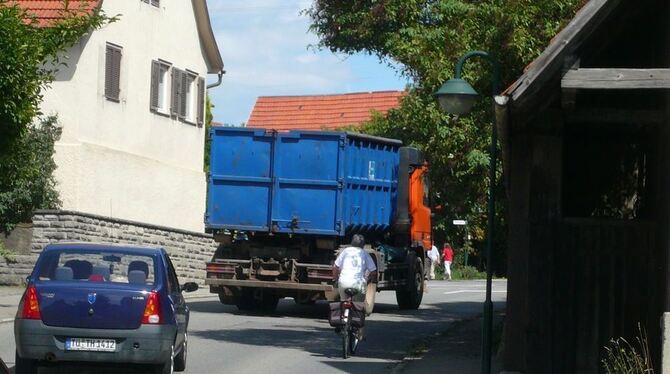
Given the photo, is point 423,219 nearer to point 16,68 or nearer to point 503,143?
point 16,68

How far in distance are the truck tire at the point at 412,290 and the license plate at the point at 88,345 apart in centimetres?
1495

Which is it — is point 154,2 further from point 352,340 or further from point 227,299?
point 352,340

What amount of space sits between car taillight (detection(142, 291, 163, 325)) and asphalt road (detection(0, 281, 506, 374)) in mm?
1498

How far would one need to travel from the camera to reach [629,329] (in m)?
12.8

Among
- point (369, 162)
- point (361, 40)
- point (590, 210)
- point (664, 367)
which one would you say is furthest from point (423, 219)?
point (664, 367)

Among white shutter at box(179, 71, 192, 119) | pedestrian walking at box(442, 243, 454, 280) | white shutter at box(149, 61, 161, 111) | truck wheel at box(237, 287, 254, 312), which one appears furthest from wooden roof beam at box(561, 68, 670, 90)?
pedestrian walking at box(442, 243, 454, 280)

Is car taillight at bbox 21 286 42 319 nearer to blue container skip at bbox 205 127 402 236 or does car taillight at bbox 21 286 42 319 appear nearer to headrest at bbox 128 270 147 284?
headrest at bbox 128 270 147 284

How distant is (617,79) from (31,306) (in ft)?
20.5

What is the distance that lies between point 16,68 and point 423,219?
44.2ft

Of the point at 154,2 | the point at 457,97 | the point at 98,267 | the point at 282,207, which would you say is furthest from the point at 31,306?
the point at 154,2

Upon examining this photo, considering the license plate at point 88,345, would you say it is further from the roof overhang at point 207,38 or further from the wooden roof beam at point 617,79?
the roof overhang at point 207,38

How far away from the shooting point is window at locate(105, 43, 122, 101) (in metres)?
33.4

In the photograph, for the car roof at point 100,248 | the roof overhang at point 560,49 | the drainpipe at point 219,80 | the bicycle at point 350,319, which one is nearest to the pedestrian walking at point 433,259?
the drainpipe at point 219,80

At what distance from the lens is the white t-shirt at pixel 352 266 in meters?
18.9
